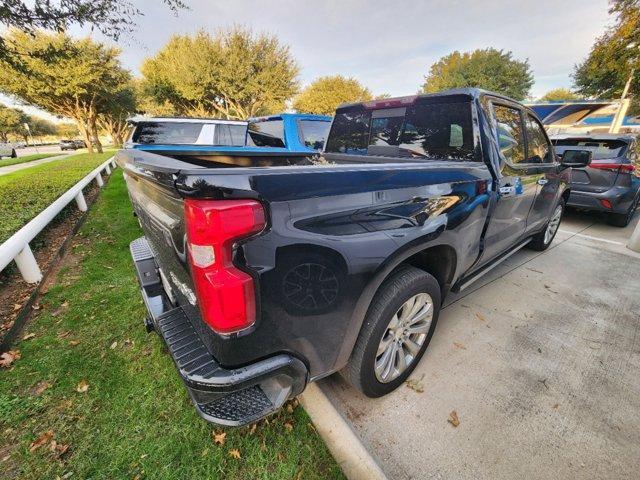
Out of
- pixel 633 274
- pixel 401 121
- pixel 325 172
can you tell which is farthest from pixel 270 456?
pixel 633 274

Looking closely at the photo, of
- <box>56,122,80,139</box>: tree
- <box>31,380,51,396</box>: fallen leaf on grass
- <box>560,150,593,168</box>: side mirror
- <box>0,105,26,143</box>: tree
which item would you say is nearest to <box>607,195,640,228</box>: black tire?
<box>560,150,593,168</box>: side mirror

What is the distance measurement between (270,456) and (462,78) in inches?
→ 1812

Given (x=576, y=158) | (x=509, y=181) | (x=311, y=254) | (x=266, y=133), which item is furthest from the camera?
(x=266, y=133)

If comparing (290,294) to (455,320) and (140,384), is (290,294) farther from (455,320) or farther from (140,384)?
(455,320)

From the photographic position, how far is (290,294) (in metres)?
1.32

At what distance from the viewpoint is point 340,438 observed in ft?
5.89

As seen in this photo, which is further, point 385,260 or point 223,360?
point 385,260

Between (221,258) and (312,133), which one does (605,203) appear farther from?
(221,258)

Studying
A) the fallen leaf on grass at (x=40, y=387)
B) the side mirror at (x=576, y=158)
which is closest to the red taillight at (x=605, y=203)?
the side mirror at (x=576, y=158)

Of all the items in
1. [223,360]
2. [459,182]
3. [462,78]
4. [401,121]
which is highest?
[462,78]

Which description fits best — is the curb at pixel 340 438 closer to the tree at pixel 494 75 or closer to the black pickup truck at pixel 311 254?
the black pickup truck at pixel 311 254

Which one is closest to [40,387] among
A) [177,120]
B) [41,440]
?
[41,440]

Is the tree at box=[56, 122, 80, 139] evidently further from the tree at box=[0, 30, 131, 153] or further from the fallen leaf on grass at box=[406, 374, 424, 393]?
the fallen leaf on grass at box=[406, 374, 424, 393]

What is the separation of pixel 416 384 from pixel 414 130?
2.11 m
